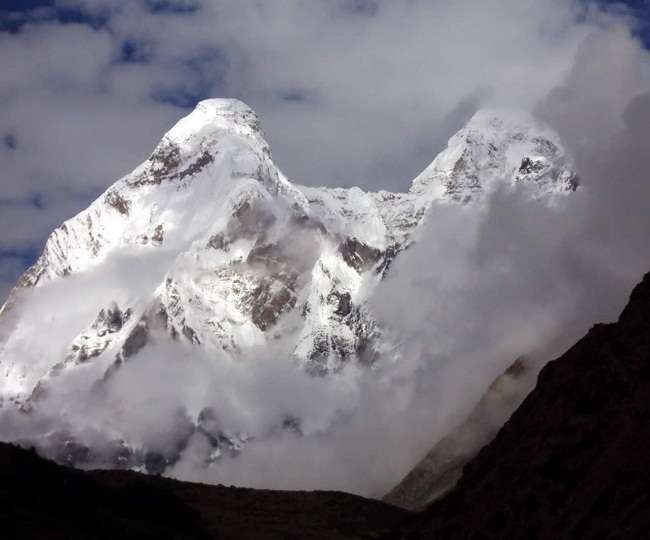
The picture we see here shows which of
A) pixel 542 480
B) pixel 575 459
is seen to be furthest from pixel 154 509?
pixel 575 459

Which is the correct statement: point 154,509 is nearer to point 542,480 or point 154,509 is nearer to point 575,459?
point 542,480

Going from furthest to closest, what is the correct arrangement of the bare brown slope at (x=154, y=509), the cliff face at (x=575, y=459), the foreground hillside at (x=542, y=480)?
the bare brown slope at (x=154, y=509)
the foreground hillside at (x=542, y=480)
the cliff face at (x=575, y=459)

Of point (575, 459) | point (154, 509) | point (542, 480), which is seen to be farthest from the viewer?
point (154, 509)

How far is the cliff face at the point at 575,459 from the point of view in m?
43.3

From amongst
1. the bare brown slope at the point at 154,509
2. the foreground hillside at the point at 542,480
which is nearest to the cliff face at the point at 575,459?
the foreground hillside at the point at 542,480

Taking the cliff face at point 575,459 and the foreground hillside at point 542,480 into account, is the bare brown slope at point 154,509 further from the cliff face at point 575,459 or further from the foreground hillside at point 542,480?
the cliff face at point 575,459

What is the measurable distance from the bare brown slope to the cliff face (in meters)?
16.8

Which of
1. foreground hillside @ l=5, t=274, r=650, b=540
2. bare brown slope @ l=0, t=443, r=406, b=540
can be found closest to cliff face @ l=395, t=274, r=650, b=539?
foreground hillside @ l=5, t=274, r=650, b=540

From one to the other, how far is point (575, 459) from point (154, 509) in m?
31.1

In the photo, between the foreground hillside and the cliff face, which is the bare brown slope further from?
the cliff face

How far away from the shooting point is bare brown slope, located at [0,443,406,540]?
181 ft

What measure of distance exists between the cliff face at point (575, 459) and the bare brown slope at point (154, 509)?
16.8 meters

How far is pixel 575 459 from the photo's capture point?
158ft

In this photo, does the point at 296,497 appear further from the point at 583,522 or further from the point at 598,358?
the point at 583,522
